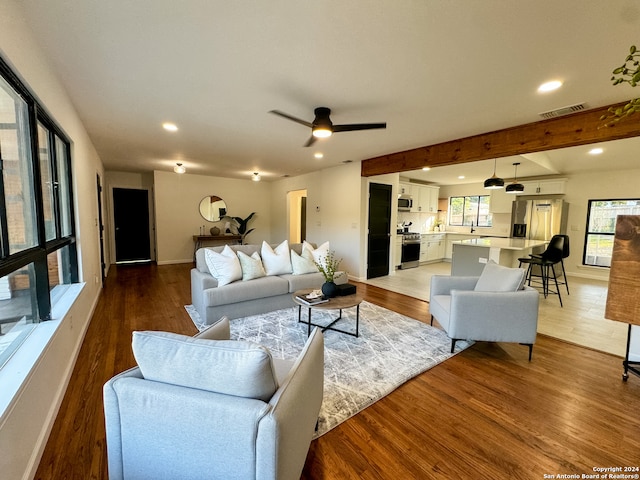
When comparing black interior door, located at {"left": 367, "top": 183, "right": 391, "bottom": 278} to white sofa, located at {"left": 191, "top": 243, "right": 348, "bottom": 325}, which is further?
black interior door, located at {"left": 367, "top": 183, "right": 391, "bottom": 278}

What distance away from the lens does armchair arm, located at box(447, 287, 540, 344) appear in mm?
2463

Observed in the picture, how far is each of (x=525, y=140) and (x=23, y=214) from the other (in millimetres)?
4693

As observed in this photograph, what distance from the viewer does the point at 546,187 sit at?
623 cm

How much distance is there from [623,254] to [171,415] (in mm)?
2977

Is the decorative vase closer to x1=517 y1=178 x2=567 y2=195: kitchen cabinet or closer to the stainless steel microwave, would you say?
the stainless steel microwave

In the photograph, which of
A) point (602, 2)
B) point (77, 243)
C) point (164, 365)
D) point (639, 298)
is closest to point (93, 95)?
point (77, 243)

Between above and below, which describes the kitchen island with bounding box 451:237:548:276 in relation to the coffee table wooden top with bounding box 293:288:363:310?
above

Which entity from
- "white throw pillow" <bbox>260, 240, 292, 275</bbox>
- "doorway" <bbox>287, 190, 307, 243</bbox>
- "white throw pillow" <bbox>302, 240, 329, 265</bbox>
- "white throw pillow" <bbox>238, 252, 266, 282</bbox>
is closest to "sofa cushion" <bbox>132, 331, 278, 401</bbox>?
"white throw pillow" <bbox>238, 252, 266, 282</bbox>

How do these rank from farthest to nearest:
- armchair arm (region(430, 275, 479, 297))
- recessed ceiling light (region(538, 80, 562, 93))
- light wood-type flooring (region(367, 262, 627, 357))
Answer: armchair arm (region(430, 275, 479, 297)) < light wood-type flooring (region(367, 262, 627, 357)) < recessed ceiling light (region(538, 80, 562, 93))

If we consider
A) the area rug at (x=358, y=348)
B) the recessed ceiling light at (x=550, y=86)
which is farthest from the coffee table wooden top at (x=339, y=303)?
the recessed ceiling light at (x=550, y=86)

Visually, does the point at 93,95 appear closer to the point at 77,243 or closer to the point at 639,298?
the point at 77,243

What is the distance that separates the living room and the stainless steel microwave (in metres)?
1.09

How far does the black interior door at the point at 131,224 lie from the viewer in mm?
7039

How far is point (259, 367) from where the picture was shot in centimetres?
104
